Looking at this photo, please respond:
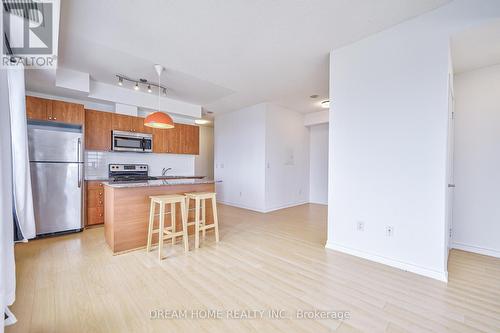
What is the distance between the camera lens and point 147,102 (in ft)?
15.7

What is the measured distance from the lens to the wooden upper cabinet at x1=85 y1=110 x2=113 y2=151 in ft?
13.3

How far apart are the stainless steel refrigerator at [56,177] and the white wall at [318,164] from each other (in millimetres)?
5826

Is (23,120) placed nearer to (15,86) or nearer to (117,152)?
(15,86)

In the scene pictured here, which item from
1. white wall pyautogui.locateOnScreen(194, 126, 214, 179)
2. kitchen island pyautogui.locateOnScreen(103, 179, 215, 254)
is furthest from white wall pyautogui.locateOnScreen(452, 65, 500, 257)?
white wall pyautogui.locateOnScreen(194, 126, 214, 179)

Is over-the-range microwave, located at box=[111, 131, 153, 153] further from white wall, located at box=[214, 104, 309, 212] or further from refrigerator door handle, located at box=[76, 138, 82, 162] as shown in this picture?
white wall, located at box=[214, 104, 309, 212]

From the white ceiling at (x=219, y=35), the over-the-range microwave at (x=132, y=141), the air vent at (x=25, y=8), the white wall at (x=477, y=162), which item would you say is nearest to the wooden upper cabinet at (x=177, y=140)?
the over-the-range microwave at (x=132, y=141)

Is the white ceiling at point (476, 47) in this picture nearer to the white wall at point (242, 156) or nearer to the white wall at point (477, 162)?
the white wall at point (477, 162)

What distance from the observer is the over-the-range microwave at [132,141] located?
170 inches

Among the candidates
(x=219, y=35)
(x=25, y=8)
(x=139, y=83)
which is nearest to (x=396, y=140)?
(x=219, y=35)

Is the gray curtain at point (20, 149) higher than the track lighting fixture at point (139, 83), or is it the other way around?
the track lighting fixture at point (139, 83)

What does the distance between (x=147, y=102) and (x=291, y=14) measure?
12.4ft

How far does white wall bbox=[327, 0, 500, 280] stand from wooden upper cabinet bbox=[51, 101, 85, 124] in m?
4.22

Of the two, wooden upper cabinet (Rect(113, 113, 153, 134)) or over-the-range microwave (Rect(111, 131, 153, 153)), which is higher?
wooden upper cabinet (Rect(113, 113, 153, 134))

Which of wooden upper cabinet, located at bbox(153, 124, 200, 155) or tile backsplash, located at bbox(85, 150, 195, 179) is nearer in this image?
tile backsplash, located at bbox(85, 150, 195, 179)
